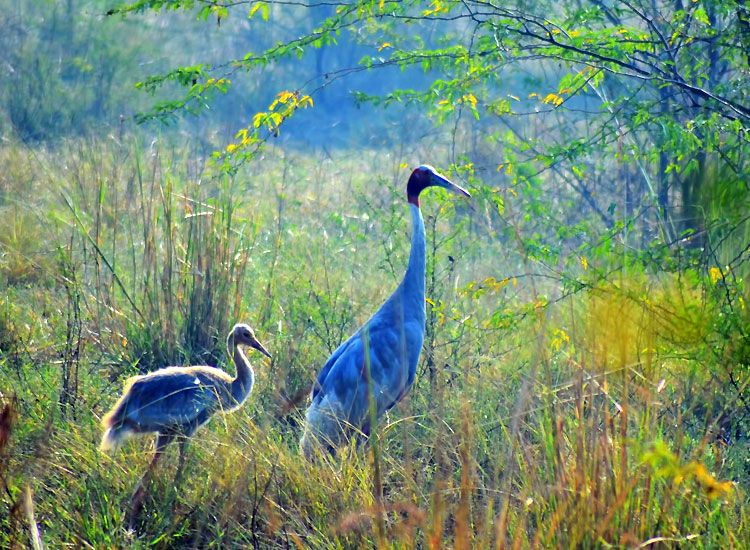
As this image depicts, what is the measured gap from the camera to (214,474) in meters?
3.79

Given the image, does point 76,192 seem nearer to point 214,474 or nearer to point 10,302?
point 10,302

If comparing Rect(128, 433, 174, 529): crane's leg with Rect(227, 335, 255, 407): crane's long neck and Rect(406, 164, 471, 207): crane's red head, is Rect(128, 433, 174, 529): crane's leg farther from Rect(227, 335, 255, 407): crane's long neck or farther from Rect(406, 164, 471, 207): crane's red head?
Rect(406, 164, 471, 207): crane's red head

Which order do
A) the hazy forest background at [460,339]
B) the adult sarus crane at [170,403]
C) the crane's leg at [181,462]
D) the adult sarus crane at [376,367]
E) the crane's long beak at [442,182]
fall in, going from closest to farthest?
the hazy forest background at [460,339] < the crane's leg at [181,462] < the adult sarus crane at [170,403] < the adult sarus crane at [376,367] < the crane's long beak at [442,182]

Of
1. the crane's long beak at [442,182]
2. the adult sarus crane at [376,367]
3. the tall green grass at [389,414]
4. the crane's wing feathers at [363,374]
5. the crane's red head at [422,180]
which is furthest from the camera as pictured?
the crane's red head at [422,180]

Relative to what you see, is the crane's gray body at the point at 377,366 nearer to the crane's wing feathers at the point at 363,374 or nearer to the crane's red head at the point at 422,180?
the crane's wing feathers at the point at 363,374

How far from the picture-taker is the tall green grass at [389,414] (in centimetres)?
293

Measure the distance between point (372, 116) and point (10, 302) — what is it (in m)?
10.3

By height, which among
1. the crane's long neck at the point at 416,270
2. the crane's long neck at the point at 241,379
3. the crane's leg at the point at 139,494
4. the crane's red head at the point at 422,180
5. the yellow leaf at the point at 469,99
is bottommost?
the crane's leg at the point at 139,494

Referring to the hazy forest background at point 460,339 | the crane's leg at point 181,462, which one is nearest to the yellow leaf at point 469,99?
the hazy forest background at point 460,339

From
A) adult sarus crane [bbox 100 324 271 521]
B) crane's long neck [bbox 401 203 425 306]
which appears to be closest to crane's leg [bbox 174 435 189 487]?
adult sarus crane [bbox 100 324 271 521]

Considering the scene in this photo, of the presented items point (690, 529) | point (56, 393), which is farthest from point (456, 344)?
point (690, 529)

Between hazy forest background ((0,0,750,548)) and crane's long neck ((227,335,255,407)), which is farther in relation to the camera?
crane's long neck ((227,335,255,407))

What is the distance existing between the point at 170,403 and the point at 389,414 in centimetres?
123

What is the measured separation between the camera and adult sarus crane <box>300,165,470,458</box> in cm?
467
